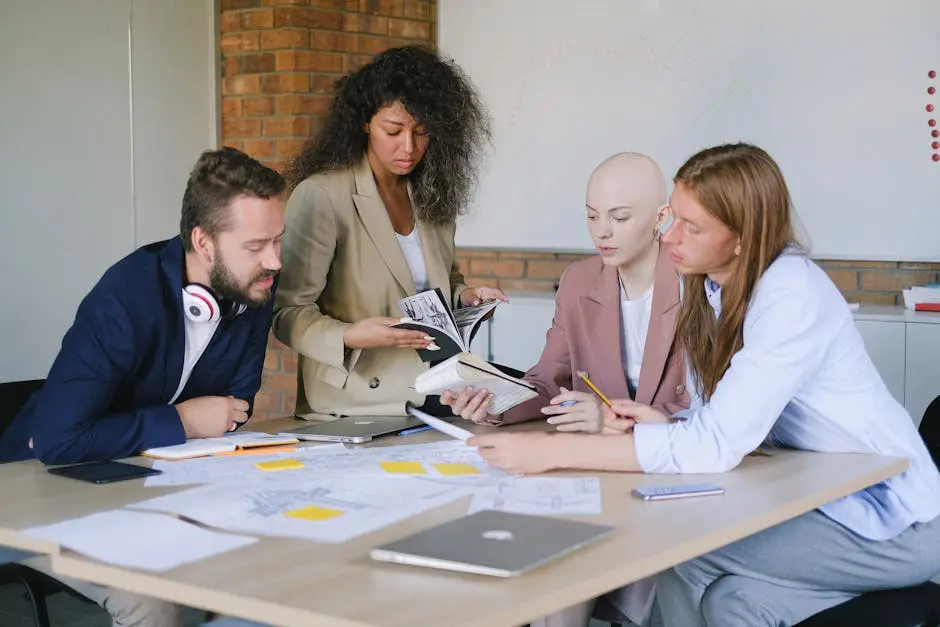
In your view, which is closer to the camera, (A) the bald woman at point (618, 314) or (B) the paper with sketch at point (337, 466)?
(B) the paper with sketch at point (337, 466)

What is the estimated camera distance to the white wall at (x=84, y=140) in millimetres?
4852

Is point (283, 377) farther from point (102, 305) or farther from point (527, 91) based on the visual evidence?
point (102, 305)

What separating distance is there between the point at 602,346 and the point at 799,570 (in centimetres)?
94

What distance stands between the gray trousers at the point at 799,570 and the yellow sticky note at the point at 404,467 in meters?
0.55

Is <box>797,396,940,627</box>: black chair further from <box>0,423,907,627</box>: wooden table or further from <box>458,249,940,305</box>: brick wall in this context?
<box>458,249,940,305</box>: brick wall

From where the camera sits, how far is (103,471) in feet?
7.73

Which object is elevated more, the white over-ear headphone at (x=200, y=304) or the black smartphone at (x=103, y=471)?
the white over-ear headphone at (x=200, y=304)

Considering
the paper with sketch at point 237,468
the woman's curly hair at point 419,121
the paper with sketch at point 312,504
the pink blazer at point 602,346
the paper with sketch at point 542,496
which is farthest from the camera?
the woman's curly hair at point 419,121

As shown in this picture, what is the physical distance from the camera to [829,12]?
15.7ft

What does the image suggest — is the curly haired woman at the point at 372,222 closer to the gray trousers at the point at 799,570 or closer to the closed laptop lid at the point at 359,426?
the closed laptop lid at the point at 359,426

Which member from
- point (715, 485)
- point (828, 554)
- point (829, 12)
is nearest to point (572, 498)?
point (715, 485)

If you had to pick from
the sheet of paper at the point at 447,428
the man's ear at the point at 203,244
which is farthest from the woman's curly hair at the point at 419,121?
the sheet of paper at the point at 447,428

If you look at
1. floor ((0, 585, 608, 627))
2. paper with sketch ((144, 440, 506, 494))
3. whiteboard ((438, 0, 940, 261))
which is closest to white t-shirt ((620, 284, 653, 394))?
paper with sketch ((144, 440, 506, 494))

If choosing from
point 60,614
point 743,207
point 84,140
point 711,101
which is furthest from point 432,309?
point 84,140
